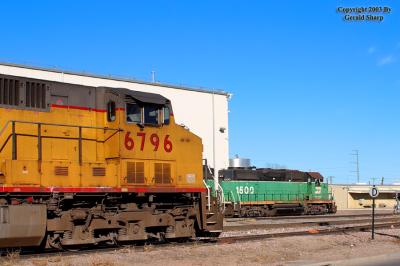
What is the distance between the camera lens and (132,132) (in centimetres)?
1382

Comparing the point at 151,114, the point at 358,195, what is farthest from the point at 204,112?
the point at 358,195

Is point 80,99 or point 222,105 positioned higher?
point 222,105

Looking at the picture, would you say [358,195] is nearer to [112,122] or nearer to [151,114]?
[151,114]

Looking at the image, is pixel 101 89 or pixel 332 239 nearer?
pixel 101 89

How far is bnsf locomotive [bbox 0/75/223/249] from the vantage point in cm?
1195

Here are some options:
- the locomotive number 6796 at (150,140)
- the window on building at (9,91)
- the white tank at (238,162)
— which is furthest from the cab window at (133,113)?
the white tank at (238,162)

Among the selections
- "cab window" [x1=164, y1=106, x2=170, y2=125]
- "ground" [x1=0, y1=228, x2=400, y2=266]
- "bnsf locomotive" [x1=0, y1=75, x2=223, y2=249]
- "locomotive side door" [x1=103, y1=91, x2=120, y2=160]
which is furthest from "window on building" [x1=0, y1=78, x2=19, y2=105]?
"cab window" [x1=164, y1=106, x2=170, y2=125]

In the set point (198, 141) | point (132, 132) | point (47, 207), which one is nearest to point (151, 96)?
point (132, 132)

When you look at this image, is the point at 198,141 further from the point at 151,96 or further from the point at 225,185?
the point at 225,185

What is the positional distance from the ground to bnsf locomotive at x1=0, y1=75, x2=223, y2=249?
3.66ft

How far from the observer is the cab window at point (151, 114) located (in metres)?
14.3

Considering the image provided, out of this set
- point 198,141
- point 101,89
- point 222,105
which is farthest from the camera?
point 222,105

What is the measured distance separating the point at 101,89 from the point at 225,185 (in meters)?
20.5

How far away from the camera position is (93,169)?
13188 millimetres
